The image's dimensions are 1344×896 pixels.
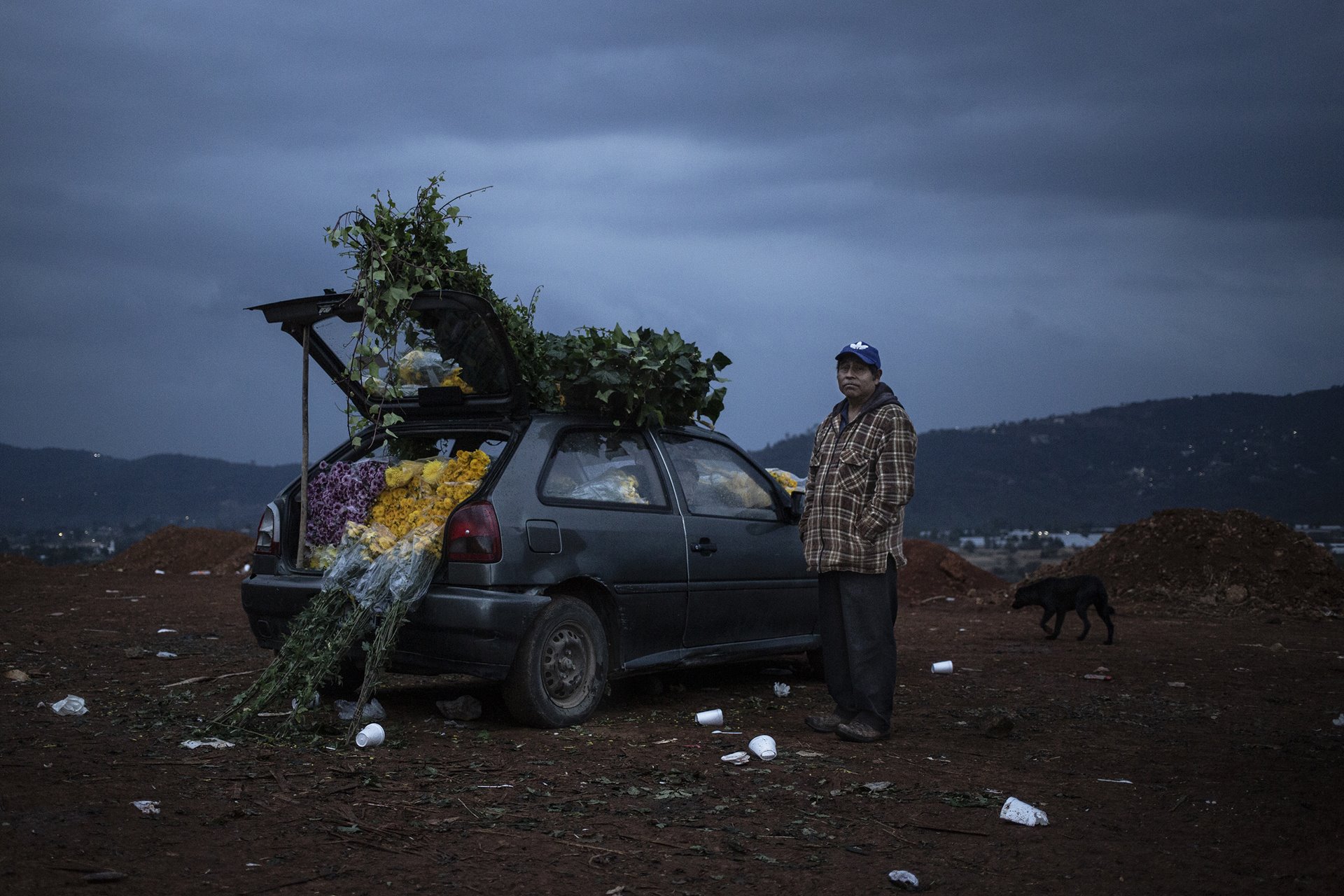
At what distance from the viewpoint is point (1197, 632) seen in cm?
1238

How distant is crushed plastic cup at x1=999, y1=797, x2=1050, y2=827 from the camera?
4230mm

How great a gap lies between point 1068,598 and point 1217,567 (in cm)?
561

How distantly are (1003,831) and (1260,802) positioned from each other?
1271mm

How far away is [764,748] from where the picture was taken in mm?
5281

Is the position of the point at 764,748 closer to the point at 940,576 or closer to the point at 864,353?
the point at 864,353

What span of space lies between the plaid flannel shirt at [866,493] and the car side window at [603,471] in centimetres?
104

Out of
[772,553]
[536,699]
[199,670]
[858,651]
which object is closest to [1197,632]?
[772,553]

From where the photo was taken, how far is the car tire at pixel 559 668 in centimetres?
554

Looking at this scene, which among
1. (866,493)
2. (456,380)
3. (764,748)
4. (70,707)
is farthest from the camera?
(456,380)

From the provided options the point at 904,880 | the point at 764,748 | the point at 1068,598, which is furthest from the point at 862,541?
the point at 1068,598

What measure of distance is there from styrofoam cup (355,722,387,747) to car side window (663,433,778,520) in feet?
7.41

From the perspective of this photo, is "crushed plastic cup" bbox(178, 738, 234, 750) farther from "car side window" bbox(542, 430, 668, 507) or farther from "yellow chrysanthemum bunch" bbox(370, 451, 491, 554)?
"car side window" bbox(542, 430, 668, 507)

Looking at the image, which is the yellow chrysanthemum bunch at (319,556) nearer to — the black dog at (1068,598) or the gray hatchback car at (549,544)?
the gray hatchback car at (549,544)

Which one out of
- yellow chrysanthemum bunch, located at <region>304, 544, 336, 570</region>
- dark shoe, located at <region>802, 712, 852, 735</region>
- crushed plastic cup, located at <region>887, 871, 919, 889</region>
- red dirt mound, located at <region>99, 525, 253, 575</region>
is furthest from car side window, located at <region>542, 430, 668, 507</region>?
red dirt mound, located at <region>99, 525, 253, 575</region>
